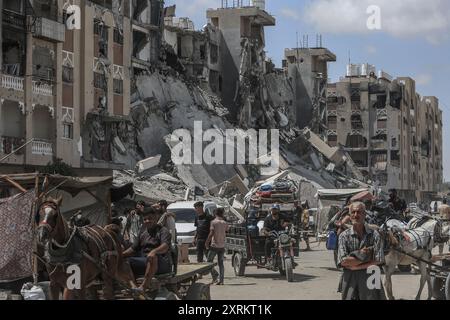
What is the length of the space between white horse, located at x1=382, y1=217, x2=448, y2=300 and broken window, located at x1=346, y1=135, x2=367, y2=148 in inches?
3237

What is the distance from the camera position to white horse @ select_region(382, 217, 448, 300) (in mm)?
14109

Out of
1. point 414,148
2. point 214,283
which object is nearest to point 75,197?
point 214,283

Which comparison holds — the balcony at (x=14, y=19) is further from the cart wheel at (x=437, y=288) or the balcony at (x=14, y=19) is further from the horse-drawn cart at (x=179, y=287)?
the cart wheel at (x=437, y=288)

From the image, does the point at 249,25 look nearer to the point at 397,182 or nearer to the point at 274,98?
the point at 274,98

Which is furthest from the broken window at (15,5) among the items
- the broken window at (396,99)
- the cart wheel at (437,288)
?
the broken window at (396,99)

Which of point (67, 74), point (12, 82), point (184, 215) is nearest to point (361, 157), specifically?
point (67, 74)

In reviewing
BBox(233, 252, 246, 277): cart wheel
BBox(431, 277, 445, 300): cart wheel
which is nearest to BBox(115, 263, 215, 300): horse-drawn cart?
BBox(431, 277, 445, 300): cart wheel

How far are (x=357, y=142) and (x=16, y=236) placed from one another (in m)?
89.2

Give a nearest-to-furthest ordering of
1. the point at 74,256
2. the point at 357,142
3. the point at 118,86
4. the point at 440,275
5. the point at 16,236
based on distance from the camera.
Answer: the point at 74,256
the point at 16,236
the point at 440,275
the point at 118,86
the point at 357,142

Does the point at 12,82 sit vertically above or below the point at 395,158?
above

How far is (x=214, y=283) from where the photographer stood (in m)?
17.4

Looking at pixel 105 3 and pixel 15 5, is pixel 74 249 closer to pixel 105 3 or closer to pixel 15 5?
pixel 15 5

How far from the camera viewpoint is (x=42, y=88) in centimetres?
3700

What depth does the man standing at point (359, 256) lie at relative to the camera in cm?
863
